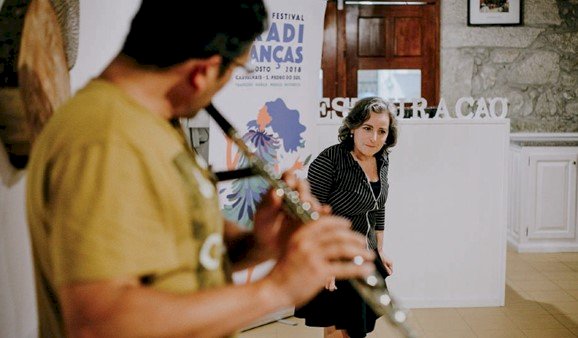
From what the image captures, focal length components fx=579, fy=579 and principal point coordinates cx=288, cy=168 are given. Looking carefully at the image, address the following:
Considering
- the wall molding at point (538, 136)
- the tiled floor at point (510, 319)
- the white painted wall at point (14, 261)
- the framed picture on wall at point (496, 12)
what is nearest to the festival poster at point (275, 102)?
the tiled floor at point (510, 319)

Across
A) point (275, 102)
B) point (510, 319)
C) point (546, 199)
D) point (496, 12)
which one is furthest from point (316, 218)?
point (496, 12)

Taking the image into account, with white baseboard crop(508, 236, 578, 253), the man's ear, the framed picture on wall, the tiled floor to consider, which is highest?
the framed picture on wall

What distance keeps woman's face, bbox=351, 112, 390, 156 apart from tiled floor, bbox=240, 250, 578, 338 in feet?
3.30

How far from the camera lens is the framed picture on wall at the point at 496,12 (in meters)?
5.59

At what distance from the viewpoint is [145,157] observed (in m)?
0.75

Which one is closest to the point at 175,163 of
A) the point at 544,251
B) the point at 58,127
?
the point at 58,127

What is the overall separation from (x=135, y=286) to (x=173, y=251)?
0.26ft

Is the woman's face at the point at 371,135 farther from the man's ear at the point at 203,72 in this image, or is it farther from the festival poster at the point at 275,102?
the man's ear at the point at 203,72

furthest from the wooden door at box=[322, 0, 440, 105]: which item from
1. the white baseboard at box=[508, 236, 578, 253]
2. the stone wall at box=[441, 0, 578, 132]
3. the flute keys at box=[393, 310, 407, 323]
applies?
the flute keys at box=[393, 310, 407, 323]

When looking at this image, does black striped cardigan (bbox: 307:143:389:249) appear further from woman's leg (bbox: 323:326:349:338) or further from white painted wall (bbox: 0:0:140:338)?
white painted wall (bbox: 0:0:140:338)

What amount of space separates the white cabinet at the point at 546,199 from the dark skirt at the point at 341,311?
2.82 meters

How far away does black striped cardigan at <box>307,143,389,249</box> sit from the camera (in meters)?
2.67

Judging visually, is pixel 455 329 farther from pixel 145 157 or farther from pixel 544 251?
pixel 145 157

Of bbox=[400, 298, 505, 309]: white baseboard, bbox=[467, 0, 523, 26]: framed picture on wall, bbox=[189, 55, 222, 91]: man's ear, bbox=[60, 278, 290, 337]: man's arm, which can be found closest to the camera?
bbox=[60, 278, 290, 337]: man's arm
